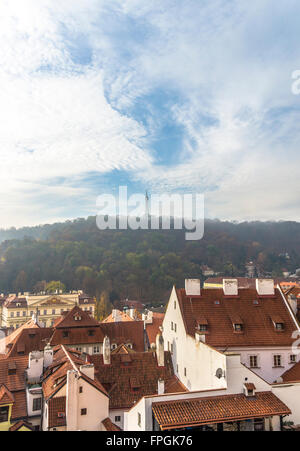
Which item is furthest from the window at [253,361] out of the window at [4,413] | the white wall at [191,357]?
Answer: the window at [4,413]

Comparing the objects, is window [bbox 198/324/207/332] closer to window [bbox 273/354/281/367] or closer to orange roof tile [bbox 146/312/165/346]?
window [bbox 273/354/281/367]

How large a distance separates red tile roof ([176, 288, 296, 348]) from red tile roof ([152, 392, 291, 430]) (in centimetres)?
557

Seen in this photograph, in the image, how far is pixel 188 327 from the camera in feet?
74.1

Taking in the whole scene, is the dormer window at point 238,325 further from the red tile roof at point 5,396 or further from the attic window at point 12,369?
the attic window at point 12,369

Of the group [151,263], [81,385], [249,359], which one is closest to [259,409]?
[249,359]

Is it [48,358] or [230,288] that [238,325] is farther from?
[48,358]

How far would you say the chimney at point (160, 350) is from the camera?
966 inches

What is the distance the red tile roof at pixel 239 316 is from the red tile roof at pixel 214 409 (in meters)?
5.57

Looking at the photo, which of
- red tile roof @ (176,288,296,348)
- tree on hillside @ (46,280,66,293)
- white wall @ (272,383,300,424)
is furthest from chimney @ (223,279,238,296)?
tree on hillside @ (46,280,66,293)

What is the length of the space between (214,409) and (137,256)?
98820mm

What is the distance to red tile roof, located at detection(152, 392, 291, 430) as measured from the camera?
14.2 meters

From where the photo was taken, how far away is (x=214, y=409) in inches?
589

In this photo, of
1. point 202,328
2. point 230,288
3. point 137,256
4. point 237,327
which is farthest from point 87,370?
point 137,256

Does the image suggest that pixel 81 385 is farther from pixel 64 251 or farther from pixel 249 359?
pixel 64 251
